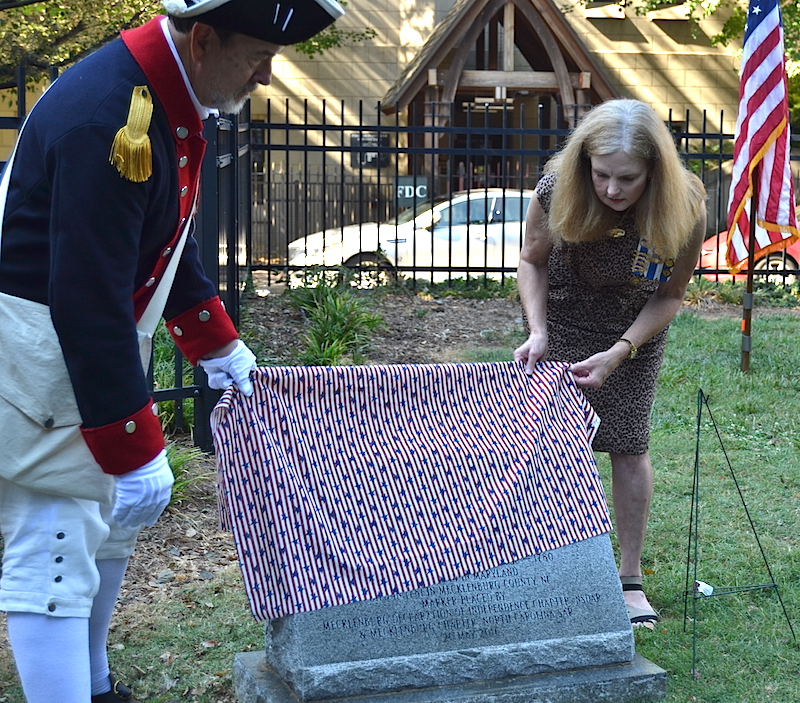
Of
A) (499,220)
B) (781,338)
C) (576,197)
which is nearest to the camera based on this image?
(576,197)

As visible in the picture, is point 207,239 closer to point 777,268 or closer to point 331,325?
point 331,325

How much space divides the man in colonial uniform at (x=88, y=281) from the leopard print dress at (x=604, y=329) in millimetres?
1518

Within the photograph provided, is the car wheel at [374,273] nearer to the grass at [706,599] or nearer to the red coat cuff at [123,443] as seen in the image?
the grass at [706,599]

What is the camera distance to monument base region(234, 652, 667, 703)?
2.71 metres

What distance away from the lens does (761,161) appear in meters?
7.40

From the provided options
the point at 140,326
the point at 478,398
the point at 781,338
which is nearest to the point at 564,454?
the point at 478,398

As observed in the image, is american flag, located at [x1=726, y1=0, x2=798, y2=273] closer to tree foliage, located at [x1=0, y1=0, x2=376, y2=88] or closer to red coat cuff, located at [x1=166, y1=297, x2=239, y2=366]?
red coat cuff, located at [x1=166, y1=297, x2=239, y2=366]

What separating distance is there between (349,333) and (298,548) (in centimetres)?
528

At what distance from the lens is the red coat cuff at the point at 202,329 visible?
9.05 ft

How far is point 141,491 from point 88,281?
0.45 meters

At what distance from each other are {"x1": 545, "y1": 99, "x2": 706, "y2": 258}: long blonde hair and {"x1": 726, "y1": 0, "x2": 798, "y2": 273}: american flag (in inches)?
168

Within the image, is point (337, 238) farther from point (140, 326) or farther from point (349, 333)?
point (140, 326)

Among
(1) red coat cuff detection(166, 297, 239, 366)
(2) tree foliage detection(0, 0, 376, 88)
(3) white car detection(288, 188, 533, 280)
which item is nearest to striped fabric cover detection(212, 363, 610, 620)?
(1) red coat cuff detection(166, 297, 239, 366)

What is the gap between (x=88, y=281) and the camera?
1.98 m
